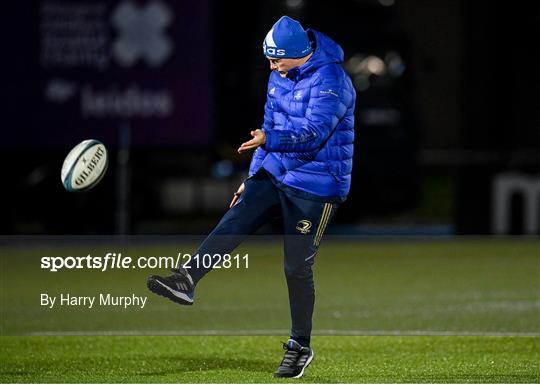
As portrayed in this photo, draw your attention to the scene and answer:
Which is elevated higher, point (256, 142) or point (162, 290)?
point (256, 142)

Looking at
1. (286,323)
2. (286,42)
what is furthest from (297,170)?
(286,323)

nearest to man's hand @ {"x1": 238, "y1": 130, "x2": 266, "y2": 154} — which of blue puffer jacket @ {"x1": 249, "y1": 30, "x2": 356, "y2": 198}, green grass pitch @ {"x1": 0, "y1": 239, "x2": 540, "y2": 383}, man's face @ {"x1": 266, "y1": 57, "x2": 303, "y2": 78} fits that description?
blue puffer jacket @ {"x1": 249, "y1": 30, "x2": 356, "y2": 198}

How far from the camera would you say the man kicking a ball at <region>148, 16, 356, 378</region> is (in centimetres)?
887

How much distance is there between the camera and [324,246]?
18234 mm

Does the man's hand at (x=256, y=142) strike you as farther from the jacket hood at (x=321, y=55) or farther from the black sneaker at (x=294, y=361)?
the black sneaker at (x=294, y=361)

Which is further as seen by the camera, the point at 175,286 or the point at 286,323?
the point at 286,323

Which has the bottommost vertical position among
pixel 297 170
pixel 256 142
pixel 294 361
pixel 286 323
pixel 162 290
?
pixel 286 323

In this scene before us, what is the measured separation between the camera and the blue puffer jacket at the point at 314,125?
8.75 metres

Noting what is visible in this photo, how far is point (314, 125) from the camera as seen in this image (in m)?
8.73

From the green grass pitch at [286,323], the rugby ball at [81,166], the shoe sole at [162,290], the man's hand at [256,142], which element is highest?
the man's hand at [256,142]

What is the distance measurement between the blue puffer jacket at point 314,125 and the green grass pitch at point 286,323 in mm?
1223

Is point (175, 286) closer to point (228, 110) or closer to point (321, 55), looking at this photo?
point (321, 55)

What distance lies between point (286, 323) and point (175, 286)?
131 inches

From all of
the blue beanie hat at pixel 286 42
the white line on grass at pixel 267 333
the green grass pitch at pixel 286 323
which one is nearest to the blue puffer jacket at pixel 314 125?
the blue beanie hat at pixel 286 42
